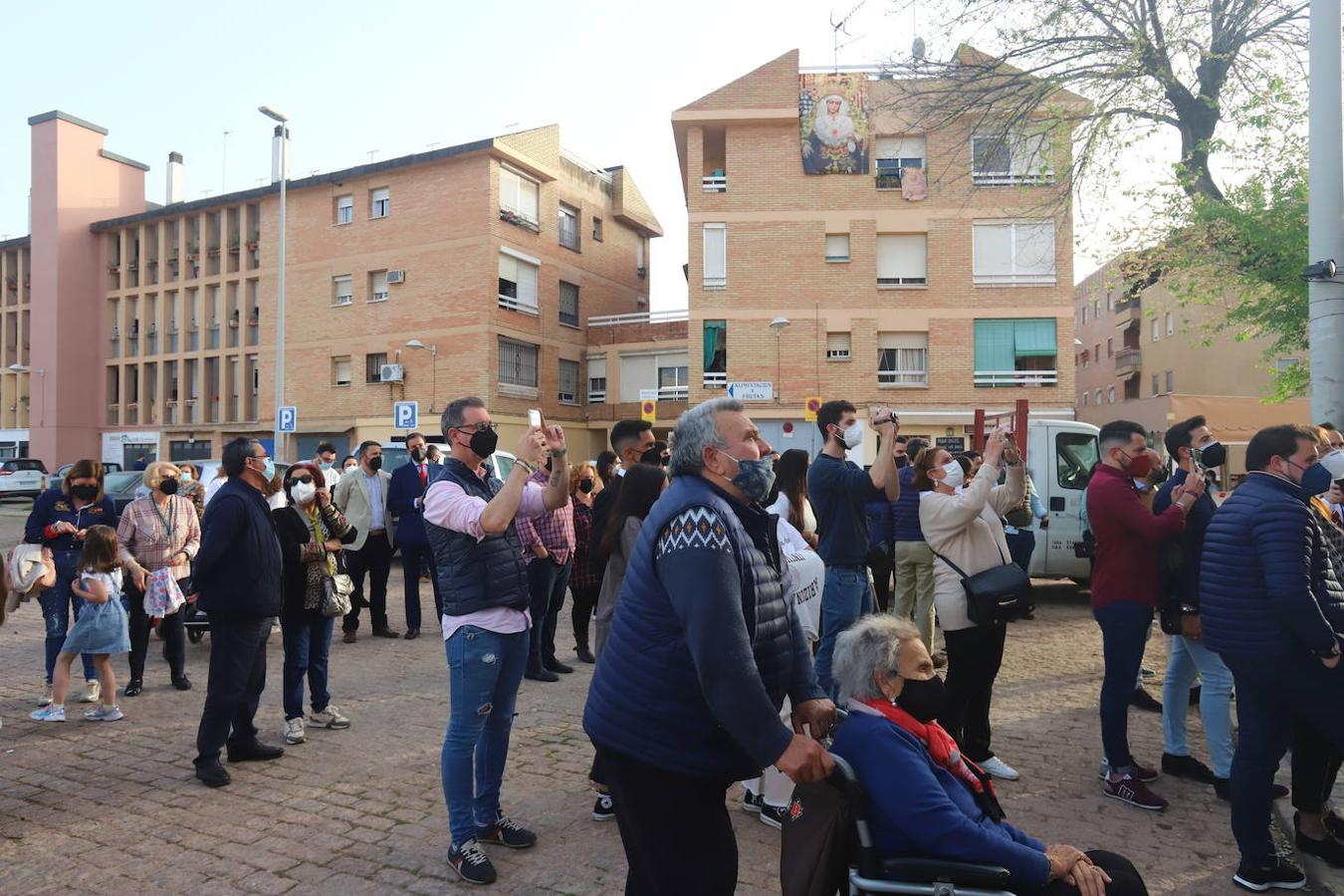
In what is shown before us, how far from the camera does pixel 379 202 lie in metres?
32.2

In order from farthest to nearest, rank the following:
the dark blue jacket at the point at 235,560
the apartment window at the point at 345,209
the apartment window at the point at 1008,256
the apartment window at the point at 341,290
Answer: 1. the apartment window at the point at 341,290
2. the apartment window at the point at 345,209
3. the apartment window at the point at 1008,256
4. the dark blue jacket at the point at 235,560

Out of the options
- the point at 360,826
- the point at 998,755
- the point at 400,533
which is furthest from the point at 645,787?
the point at 400,533

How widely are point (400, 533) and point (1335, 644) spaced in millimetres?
8157

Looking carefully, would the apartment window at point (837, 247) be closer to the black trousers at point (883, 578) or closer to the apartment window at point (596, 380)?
the apartment window at point (596, 380)

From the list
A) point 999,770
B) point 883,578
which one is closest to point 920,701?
point 999,770

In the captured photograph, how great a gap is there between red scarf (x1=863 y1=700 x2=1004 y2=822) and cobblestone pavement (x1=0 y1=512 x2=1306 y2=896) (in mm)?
1203

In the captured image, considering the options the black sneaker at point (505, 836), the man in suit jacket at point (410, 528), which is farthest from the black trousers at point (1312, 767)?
the man in suit jacket at point (410, 528)

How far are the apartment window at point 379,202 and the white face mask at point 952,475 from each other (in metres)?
30.3

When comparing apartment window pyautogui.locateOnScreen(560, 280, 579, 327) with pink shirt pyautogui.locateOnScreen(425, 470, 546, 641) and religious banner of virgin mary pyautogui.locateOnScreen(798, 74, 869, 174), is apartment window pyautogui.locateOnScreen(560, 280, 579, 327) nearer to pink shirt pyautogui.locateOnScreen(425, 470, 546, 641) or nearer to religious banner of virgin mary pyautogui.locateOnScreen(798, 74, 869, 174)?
religious banner of virgin mary pyautogui.locateOnScreen(798, 74, 869, 174)

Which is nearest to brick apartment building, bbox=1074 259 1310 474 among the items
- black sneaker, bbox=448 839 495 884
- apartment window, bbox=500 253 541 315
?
apartment window, bbox=500 253 541 315

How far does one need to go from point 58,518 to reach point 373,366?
86.3 ft

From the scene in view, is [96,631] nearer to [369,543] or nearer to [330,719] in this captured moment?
[330,719]

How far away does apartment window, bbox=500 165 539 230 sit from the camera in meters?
30.7

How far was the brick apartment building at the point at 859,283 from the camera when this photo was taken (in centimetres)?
2720
